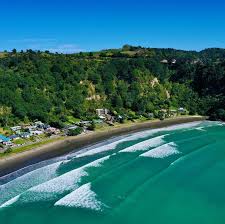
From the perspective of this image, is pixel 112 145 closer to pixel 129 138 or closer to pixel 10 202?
pixel 129 138

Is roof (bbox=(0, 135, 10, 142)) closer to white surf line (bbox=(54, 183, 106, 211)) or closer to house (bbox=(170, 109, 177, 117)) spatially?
white surf line (bbox=(54, 183, 106, 211))

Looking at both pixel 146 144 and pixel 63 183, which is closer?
pixel 63 183

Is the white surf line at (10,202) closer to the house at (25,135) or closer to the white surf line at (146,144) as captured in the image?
the white surf line at (146,144)

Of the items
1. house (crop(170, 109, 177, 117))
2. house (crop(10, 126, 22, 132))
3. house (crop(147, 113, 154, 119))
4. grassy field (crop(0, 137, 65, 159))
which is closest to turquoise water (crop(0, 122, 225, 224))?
grassy field (crop(0, 137, 65, 159))

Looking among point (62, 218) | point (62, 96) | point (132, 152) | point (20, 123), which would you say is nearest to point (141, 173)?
point (132, 152)

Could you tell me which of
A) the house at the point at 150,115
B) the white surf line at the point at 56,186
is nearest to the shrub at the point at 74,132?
the white surf line at the point at 56,186

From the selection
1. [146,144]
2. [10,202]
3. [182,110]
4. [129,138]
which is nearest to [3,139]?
[129,138]
